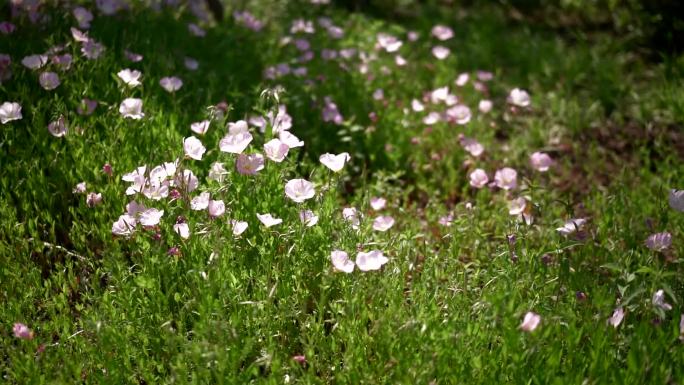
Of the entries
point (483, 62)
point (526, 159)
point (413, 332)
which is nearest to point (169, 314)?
point (413, 332)

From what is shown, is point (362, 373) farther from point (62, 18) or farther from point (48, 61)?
point (62, 18)

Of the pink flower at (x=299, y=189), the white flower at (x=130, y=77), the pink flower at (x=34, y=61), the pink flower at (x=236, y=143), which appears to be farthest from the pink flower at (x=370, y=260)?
the pink flower at (x=34, y=61)

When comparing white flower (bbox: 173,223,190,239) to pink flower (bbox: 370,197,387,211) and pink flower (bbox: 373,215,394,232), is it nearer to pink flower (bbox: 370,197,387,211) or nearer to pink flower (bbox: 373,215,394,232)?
pink flower (bbox: 373,215,394,232)

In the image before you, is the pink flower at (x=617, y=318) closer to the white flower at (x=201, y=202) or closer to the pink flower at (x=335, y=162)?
the pink flower at (x=335, y=162)

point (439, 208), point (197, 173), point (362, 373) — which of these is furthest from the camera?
point (439, 208)

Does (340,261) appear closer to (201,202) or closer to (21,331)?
(201,202)

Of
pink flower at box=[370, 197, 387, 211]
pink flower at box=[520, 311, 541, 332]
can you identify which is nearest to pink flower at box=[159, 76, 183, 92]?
pink flower at box=[370, 197, 387, 211]

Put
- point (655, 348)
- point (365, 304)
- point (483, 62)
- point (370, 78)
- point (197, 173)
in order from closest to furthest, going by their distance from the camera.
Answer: point (655, 348) < point (365, 304) < point (197, 173) < point (370, 78) < point (483, 62)
